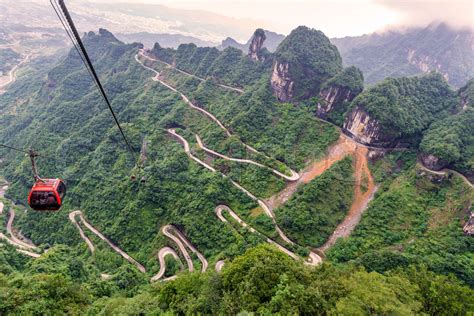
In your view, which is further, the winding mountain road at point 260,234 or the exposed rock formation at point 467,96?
the exposed rock formation at point 467,96

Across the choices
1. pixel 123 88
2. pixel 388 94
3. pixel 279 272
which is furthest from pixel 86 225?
pixel 388 94

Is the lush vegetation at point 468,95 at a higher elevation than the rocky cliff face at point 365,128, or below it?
higher

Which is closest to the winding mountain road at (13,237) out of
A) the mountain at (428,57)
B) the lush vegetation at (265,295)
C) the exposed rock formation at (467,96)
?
the lush vegetation at (265,295)

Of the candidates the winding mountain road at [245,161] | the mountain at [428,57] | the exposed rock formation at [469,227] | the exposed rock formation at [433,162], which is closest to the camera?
the exposed rock formation at [469,227]

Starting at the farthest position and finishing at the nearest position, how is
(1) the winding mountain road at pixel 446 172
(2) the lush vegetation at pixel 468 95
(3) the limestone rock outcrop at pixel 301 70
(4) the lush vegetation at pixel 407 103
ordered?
(3) the limestone rock outcrop at pixel 301 70, (4) the lush vegetation at pixel 407 103, (2) the lush vegetation at pixel 468 95, (1) the winding mountain road at pixel 446 172

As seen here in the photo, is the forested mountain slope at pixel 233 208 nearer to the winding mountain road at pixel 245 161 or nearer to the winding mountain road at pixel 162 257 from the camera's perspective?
the winding mountain road at pixel 162 257

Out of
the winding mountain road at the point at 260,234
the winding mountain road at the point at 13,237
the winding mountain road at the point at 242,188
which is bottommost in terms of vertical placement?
the winding mountain road at the point at 13,237

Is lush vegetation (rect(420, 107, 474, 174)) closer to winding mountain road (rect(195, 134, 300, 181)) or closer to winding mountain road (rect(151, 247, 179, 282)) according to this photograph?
winding mountain road (rect(195, 134, 300, 181))

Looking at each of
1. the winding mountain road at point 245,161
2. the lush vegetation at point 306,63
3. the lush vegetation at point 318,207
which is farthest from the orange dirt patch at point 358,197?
the lush vegetation at point 306,63
